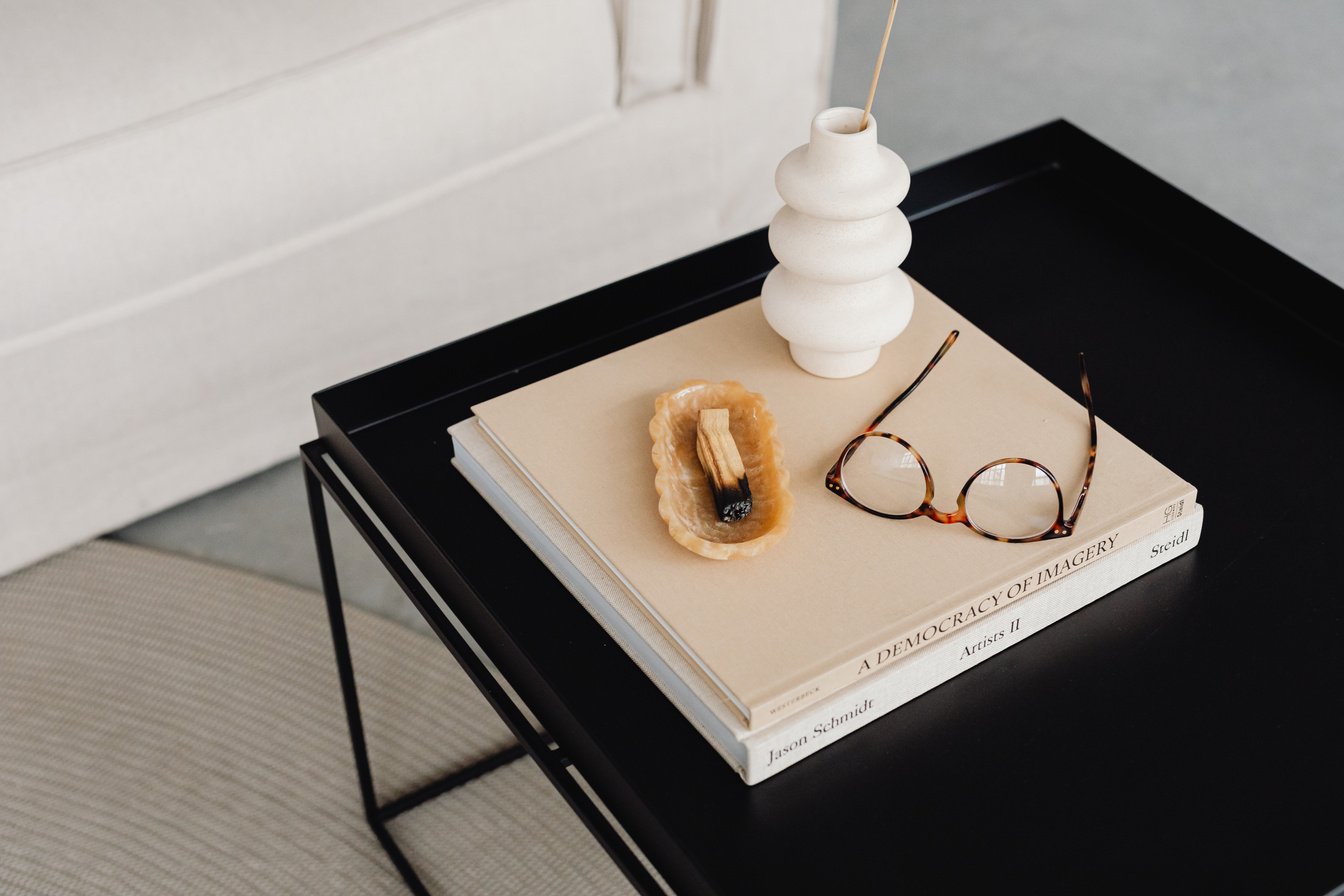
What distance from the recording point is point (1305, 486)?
0.73 metres

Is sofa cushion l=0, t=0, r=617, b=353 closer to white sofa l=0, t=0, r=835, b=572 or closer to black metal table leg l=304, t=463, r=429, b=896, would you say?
white sofa l=0, t=0, r=835, b=572

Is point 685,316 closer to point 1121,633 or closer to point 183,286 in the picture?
point 1121,633

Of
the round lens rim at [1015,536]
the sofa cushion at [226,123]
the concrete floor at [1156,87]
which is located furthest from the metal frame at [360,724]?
the concrete floor at [1156,87]

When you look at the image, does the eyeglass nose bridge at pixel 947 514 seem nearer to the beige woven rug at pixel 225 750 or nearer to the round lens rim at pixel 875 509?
the round lens rim at pixel 875 509

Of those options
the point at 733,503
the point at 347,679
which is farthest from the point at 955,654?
the point at 347,679

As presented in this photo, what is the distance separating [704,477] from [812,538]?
0.07 m

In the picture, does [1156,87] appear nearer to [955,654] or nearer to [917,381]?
[917,381]

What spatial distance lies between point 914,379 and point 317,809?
577mm

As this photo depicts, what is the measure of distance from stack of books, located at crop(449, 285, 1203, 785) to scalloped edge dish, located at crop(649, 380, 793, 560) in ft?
0.04

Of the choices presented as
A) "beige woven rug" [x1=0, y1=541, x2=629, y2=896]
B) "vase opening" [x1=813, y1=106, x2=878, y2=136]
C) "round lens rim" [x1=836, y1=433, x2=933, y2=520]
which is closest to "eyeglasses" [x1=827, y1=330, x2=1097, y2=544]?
"round lens rim" [x1=836, y1=433, x2=933, y2=520]

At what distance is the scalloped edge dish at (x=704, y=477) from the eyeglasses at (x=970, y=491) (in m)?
0.03

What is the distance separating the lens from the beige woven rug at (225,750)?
38.9 inches

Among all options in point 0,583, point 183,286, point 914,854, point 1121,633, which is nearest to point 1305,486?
point 1121,633

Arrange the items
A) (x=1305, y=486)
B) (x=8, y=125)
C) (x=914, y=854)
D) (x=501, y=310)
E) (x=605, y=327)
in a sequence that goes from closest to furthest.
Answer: (x=914, y=854) < (x=1305, y=486) < (x=605, y=327) < (x=8, y=125) < (x=501, y=310)
